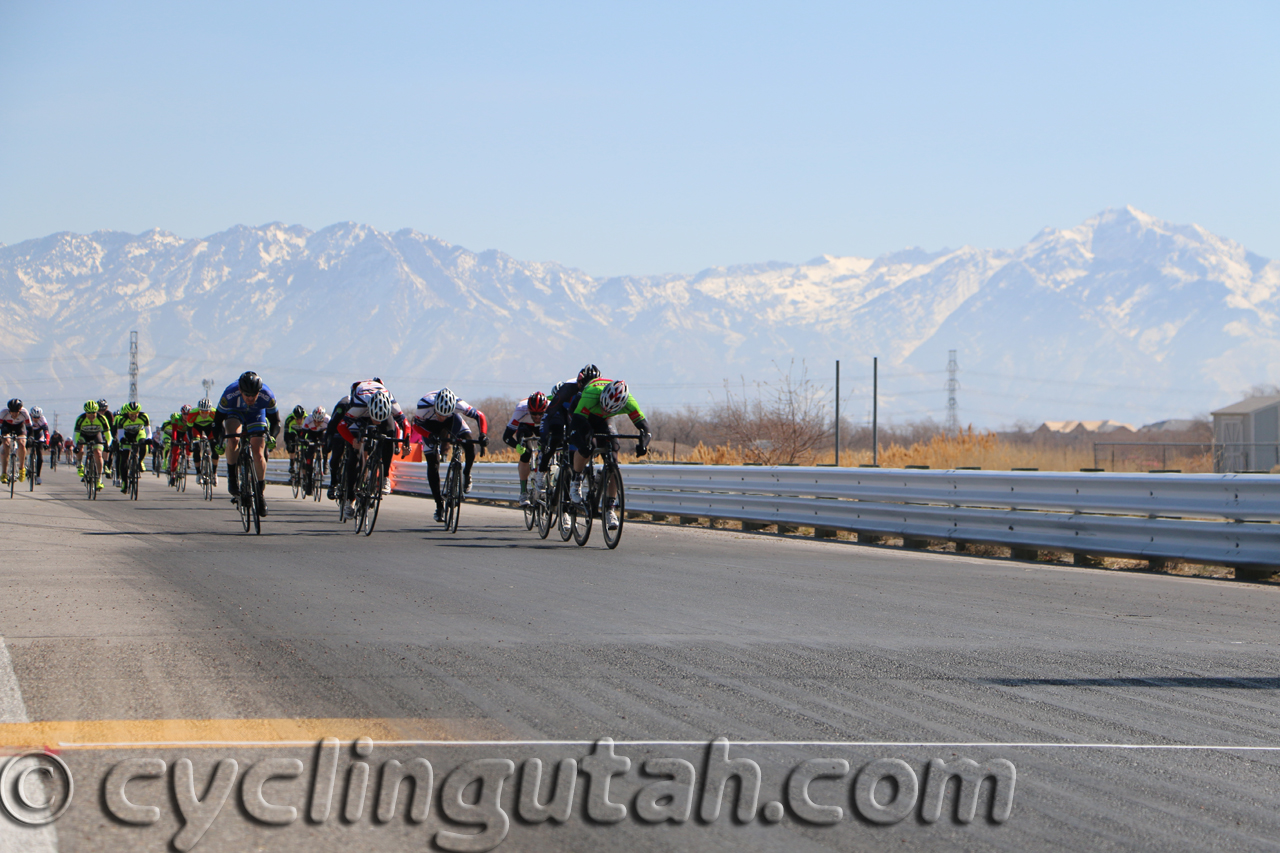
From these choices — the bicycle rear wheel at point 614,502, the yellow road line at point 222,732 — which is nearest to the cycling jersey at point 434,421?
the bicycle rear wheel at point 614,502

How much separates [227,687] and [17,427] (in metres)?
22.6

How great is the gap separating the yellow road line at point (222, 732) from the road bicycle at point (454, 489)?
1158cm

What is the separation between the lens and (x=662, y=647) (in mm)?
6711

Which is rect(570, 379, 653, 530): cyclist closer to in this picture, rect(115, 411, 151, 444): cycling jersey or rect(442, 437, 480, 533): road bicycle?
rect(442, 437, 480, 533): road bicycle

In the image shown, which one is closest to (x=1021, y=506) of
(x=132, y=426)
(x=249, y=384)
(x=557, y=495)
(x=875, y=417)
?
(x=557, y=495)

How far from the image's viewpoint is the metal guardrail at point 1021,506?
455 inches

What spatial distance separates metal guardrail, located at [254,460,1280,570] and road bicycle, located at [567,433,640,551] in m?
3.79

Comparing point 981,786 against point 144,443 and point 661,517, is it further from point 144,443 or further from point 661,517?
point 144,443

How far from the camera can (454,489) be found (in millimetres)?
16672

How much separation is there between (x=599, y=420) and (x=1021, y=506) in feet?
15.4

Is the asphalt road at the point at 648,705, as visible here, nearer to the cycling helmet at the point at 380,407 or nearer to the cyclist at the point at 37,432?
the cycling helmet at the point at 380,407

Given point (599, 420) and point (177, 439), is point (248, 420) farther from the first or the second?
point (177, 439)

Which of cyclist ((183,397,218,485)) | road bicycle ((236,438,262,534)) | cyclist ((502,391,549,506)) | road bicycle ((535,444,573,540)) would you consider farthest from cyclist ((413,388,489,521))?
cyclist ((183,397,218,485))

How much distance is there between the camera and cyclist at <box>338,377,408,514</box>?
49.9ft
